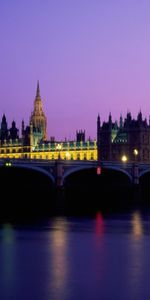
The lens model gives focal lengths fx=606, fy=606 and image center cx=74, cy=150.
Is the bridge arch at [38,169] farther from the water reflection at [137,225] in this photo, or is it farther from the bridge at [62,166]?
the water reflection at [137,225]

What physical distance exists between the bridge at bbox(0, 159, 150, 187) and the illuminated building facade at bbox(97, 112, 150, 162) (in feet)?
119

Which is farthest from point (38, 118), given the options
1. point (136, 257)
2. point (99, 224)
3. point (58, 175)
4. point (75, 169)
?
point (136, 257)

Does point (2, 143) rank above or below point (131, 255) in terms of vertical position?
above

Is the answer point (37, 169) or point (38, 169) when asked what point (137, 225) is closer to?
point (37, 169)

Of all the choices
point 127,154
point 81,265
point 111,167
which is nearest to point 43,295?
point 81,265

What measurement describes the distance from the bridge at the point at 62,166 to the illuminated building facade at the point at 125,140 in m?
36.3

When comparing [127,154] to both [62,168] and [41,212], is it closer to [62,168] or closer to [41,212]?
[62,168]

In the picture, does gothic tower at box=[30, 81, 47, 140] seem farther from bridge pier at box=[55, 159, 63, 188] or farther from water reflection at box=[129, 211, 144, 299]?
water reflection at box=[129, 211, 144, 299]

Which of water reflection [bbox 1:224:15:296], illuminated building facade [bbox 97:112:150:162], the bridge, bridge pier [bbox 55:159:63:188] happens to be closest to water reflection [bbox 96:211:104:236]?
water reflection [bbox 1:224:15:296]

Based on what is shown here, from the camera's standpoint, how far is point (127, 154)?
12394 centimetres

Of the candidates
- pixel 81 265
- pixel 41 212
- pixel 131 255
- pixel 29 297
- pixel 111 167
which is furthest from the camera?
pixel 111 167

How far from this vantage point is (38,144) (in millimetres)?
156500

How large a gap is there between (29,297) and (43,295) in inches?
23.3

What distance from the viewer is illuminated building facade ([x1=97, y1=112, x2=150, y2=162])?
122m
